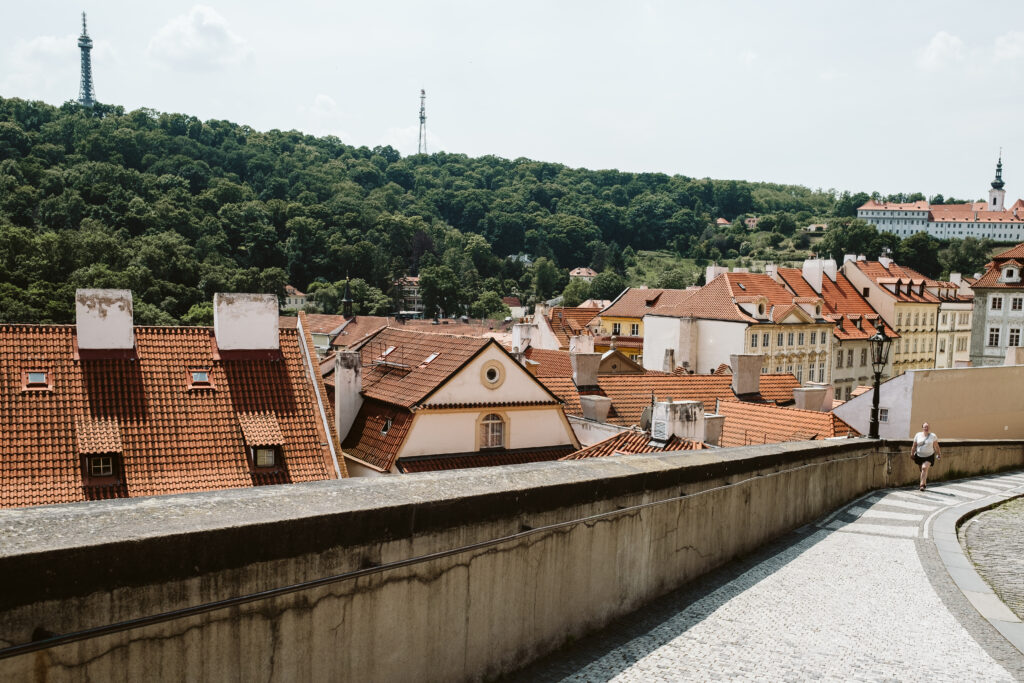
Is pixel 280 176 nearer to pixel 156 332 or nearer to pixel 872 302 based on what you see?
pixel 872 302

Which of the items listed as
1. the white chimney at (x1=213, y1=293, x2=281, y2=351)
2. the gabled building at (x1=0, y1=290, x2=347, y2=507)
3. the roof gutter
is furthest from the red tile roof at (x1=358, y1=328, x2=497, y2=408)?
the white chimney at (x1=213, y1=293, x2=281, y2=351)

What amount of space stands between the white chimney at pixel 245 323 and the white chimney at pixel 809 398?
18.8m

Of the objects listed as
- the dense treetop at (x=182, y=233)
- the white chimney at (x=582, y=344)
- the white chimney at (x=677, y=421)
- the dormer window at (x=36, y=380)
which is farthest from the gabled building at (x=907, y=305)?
the dense treetop at (x=182, y=233)

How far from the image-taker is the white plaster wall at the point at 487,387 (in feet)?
79.8

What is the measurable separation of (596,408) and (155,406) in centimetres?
1383

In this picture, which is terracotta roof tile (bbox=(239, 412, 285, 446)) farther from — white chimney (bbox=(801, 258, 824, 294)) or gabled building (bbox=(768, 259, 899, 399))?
white chimney (bbox=(801, 258, 824, 294))

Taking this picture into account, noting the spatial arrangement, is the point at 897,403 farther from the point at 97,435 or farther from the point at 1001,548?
the point at 97,435

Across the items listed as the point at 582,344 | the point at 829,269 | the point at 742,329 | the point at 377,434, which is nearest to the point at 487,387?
the point at 377,434

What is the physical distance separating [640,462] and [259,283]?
13936 centimetres

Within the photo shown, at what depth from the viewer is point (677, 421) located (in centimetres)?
2023

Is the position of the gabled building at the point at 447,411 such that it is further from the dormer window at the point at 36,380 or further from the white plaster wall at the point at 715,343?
the white plaster wall at the point at 715,343

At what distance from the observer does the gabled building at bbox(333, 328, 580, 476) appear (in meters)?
23.7

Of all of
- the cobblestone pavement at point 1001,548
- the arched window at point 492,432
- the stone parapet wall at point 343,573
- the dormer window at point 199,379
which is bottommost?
the arched window at point 492,432

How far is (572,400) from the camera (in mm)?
28859
